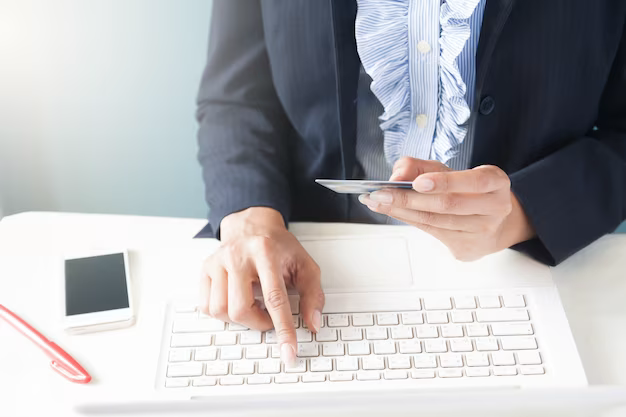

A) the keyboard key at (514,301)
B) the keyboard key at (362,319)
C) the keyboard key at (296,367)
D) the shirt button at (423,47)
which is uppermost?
the shirt button at (423,47)

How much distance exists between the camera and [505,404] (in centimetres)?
38

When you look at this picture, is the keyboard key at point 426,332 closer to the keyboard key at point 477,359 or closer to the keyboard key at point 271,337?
the keyboard key at point 477,359

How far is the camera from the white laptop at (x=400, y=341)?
525 mm

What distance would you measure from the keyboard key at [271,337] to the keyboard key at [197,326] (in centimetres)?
5

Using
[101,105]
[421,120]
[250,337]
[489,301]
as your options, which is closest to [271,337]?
[250,337]

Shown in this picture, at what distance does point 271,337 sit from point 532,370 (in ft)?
0.83

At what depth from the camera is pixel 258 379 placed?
0.53 meters

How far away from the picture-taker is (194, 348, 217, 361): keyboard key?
56cm

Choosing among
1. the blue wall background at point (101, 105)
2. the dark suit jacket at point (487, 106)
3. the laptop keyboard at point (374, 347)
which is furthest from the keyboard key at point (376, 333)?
the blue wall background at point (101, 105)

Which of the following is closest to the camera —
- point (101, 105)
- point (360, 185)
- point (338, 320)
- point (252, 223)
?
point (360, 185)

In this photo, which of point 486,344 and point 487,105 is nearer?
point 486,344

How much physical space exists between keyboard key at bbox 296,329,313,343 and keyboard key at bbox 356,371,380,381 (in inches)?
2.5

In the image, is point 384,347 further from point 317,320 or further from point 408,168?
point 408,168

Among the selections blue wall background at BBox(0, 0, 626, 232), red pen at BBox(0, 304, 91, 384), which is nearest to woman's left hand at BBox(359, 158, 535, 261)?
red pen at BBox(0, 304, 91, 384)
